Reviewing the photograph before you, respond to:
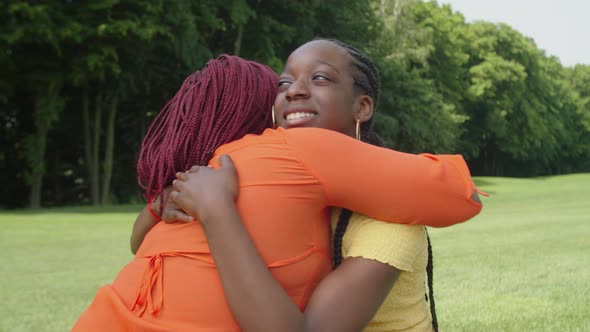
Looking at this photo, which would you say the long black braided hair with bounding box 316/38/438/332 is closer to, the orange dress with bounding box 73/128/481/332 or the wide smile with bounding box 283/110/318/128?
the wide smile with bounding box 283/110/318/128

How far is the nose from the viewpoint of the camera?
2328mm

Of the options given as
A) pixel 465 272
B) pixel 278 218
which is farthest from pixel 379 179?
pixel 465 272

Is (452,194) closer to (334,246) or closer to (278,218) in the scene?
(334,246)

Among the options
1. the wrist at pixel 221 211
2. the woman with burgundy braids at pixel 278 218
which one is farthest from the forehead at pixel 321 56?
the wrist at pixel 221 211

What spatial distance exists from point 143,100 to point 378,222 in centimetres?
2719

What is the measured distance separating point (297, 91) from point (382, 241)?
0.61m

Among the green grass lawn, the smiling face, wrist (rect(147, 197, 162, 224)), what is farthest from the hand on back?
the green grass lawn

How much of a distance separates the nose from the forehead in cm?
8

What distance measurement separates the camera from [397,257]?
2033 millimetres

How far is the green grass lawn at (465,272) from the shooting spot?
5160 mm

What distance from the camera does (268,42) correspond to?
27.2 metres

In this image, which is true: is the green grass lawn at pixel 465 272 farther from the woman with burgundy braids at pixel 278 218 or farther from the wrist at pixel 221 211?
the wrist at pixel 221 211

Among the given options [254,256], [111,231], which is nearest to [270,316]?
[254,256]

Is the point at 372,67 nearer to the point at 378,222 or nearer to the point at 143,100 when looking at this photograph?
the point at 378,222
